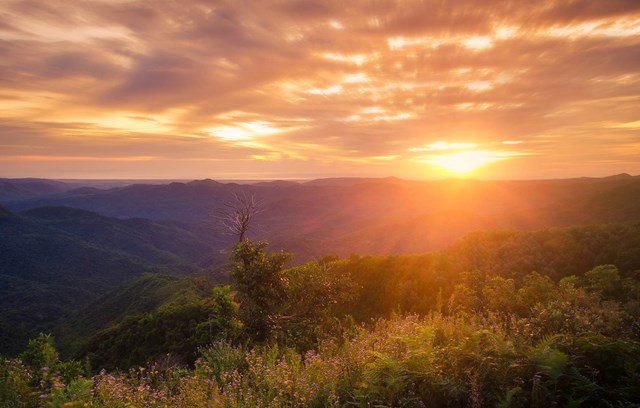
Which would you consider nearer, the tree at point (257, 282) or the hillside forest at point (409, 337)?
the hillside forest at point (409, 337)

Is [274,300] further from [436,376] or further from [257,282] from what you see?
[436,376]

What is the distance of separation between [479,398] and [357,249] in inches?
4501

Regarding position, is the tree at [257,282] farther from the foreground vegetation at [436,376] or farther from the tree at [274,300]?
the foreground vegetation at [436,376]

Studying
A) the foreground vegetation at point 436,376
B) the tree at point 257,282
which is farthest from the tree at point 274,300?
the foreground vegetation at point 436,376

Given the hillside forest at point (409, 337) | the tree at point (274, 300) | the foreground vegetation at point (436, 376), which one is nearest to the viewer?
the foreground vegetation at point (436, 376)

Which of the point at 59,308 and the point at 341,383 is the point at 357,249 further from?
the point at 59,308

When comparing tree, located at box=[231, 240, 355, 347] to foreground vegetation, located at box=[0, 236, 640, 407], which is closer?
foreground vegetation, located at box=[0, 236, 640, 407]

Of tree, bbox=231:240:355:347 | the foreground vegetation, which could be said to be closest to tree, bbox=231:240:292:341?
tree, bbox=231:240:355:347

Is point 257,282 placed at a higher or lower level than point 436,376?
lower

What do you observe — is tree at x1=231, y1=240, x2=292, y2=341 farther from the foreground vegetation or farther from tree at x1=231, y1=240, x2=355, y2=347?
the foreground vegetation

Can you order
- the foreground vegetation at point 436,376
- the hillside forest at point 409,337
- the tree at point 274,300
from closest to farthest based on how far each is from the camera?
the foreground vegetation at point 436,376 → the hillside forest at point 409,337 → the tree at point 274,300

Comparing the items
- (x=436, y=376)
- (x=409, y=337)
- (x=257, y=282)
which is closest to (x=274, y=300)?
(x=257, y=282)

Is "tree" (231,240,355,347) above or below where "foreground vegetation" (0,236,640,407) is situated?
below

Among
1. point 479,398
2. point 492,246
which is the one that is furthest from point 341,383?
point 492,246
